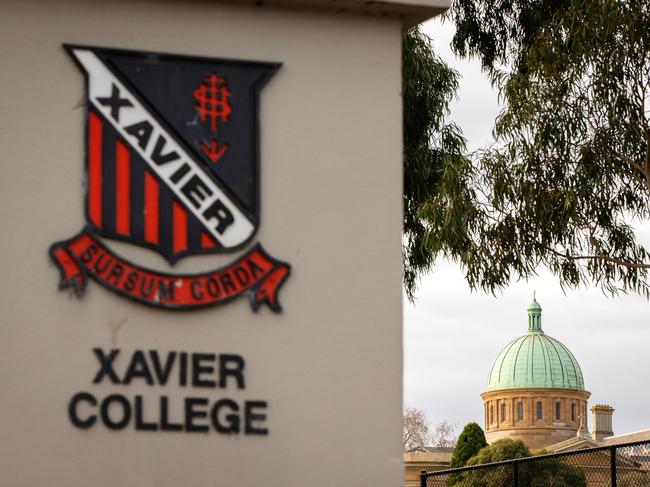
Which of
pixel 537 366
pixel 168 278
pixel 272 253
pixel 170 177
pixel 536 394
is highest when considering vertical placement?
pixel 537 366

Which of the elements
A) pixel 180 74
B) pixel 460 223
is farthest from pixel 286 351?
pixel 460 223

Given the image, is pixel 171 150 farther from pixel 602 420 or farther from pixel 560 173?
pixel 602 420

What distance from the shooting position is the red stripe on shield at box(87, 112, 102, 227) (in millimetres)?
3617

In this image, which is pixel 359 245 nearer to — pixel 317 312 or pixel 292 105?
pixel 317 312

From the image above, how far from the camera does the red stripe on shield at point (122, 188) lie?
363 centimetres

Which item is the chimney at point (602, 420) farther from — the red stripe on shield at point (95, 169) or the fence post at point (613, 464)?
the red stripe on shield at point (95, 169)

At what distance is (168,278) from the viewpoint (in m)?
3.64

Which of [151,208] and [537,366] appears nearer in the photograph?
[151,208]

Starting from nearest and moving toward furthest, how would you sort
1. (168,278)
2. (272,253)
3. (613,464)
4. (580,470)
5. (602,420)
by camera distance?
(168,278) < (272,253) < (613,464) < (580,470) < (602,420)

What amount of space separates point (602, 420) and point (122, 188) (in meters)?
88.4

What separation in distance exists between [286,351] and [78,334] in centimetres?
64

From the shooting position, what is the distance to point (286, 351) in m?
3.73

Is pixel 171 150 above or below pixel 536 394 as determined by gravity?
below

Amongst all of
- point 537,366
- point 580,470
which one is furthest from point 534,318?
point 580,470
